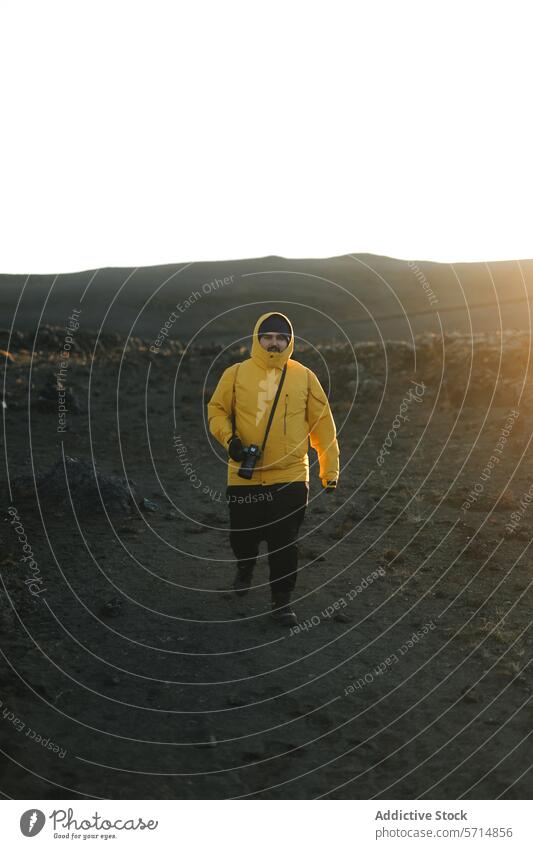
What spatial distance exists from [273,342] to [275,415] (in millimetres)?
621

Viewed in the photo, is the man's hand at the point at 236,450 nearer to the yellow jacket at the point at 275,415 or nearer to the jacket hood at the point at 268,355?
the yellow jacket at the point at 275,415

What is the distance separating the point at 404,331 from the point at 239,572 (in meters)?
46.2

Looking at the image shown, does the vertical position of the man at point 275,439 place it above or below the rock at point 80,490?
above

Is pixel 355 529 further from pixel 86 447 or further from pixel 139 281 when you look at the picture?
pixel 139 281

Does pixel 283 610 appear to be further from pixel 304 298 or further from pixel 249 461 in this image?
pixel 304 298

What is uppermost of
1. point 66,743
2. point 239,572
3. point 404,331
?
point 404,331

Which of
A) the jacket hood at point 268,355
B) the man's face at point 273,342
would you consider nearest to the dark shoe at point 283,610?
the jacket hood at point 268,355

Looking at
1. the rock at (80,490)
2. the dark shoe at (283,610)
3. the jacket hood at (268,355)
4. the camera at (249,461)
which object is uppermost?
the jacket hood at (268,355)

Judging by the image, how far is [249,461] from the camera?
7.33 metres

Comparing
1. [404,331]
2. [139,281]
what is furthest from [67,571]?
[139,281]

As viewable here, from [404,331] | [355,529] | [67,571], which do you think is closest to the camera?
[67,571]

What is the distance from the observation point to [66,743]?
545 cm

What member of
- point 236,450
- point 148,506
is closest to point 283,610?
point 236,450

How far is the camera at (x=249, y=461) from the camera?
287 inches
